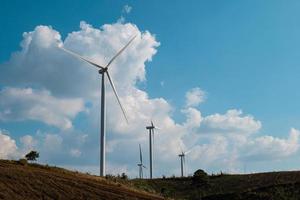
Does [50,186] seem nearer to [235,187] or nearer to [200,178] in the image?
[235,187]

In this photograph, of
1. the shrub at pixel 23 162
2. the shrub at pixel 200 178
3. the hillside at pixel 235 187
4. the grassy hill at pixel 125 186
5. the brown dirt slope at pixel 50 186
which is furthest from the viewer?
the shrub at pixel 200 178

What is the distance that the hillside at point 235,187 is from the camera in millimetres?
74031

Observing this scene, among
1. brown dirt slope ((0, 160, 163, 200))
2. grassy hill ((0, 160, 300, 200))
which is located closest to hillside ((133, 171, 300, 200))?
grassy hill ((0, 160, 300, 200))

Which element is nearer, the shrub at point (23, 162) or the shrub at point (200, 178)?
the shrub at point (23, 162)

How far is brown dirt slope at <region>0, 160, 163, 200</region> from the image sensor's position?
54.1 meters

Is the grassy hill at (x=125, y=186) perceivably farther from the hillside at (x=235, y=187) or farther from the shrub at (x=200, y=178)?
the shrub at (x=200, y=178)

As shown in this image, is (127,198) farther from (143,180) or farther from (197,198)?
(143,180)

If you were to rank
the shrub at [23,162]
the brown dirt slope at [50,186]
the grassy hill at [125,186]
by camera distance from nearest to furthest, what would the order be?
the brown dirt slope at [50,186] → the grassy hill at [125,186] → the shrub at [23,162]

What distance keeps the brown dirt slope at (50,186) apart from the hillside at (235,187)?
15900 millimetres

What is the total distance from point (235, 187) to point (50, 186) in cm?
3591

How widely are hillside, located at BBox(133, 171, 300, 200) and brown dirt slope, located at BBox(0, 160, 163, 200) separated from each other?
52.2 feet

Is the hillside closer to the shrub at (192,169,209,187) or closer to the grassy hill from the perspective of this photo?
the grassy hill

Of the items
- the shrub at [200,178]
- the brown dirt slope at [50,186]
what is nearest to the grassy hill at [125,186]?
the brown dirt slope at [50,186]

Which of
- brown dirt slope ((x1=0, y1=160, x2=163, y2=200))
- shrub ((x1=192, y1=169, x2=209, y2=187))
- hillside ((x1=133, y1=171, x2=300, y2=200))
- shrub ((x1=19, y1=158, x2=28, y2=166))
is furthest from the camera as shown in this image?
shrub ((x1=192, y1=169, x2=209, y2=187))
